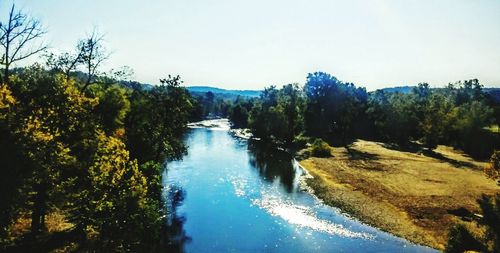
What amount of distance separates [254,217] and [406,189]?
82.4 ft

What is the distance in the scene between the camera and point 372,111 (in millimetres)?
135000

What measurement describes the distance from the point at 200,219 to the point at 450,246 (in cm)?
2544

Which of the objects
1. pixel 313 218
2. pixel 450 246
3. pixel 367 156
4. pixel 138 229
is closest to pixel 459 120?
pixel 367 156

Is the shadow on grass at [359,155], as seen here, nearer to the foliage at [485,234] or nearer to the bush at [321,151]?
the bush at [321,151]

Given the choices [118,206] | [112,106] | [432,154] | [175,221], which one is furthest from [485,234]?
[432,154]

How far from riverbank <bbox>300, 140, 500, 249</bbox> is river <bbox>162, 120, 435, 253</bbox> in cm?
279

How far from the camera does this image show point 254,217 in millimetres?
46719

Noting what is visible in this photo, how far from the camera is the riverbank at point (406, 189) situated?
4434 cm

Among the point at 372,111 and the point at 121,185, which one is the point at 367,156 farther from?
the point at 121,185

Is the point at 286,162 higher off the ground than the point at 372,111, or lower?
lower

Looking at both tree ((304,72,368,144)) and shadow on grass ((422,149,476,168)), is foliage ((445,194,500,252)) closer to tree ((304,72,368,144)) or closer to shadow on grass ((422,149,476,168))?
shadow on grass ((422,149,476,168))

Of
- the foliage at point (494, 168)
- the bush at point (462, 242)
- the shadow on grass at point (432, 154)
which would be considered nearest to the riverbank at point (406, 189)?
the shadow on grass at point (432, 154)

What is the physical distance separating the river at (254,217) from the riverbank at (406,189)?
2.79 meters

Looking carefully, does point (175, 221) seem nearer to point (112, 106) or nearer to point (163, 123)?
point (163, 123)
